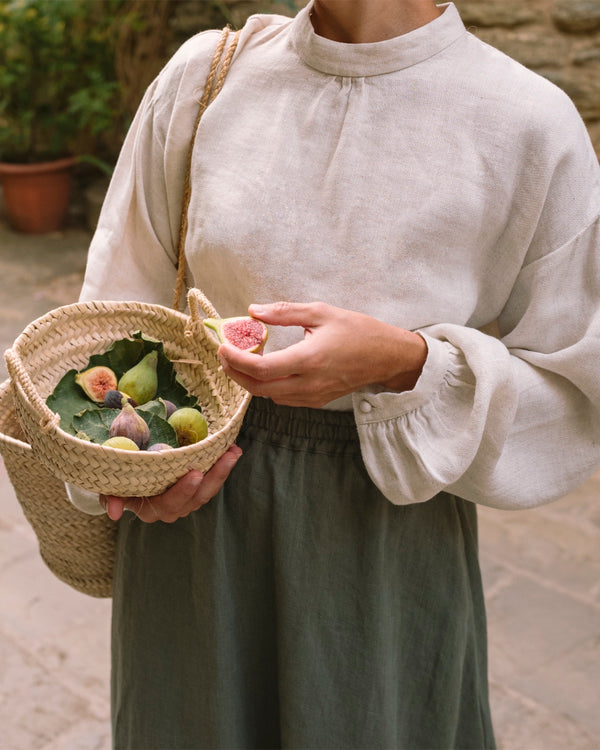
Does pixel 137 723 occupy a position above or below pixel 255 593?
below

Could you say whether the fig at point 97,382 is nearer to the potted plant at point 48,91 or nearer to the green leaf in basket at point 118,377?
the green leaf in basket at point 118,377

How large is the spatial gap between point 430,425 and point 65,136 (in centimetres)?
524

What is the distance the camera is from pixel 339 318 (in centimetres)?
98

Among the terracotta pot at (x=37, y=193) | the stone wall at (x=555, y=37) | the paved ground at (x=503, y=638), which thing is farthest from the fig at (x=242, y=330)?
the terracotta pot at (x=37, y=193)

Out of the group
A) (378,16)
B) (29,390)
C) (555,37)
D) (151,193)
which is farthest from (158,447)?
(555,37)

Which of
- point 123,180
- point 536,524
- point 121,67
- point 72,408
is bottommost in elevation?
point 536,524

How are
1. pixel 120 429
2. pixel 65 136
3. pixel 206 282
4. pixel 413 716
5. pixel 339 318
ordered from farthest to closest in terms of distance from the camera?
1. pixel 65 136
2. pixel 413 716
3. pixel 206 282
4. pixel 120 429
5. pixel 339 318

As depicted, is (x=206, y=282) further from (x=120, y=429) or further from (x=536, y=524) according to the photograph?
(x=536, y=524)

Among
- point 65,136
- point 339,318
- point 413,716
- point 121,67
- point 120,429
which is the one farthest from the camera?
point 65,136

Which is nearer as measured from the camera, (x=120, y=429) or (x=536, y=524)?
(x=120, y=429)

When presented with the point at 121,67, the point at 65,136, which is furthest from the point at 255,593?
the point at 65,136

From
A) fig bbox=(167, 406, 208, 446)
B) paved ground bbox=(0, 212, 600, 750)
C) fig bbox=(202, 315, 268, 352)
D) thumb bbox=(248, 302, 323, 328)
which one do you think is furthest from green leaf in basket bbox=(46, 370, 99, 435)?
paved ground bbox=(0, 212, 600, 750)

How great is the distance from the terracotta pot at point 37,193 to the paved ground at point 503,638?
2805 millimetres

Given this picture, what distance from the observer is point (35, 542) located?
114 inches
